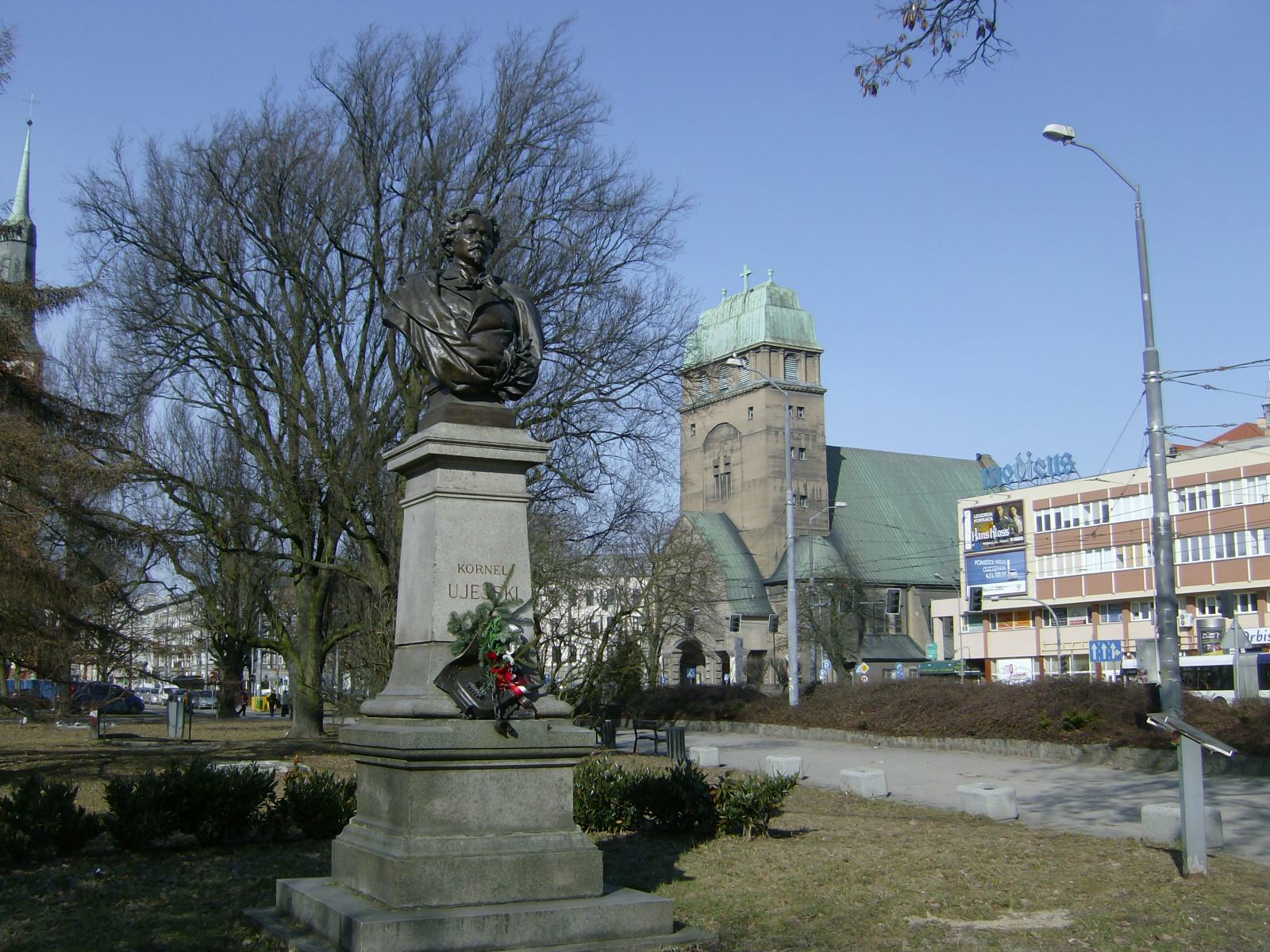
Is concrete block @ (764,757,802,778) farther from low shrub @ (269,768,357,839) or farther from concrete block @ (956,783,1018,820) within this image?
low shrub @ (269,768,357,839)

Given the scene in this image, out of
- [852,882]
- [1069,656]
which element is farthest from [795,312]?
[852,882]

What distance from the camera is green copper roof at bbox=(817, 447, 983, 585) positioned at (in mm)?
90000

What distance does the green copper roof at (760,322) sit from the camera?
91.6 meters

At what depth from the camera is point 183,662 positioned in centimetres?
1938

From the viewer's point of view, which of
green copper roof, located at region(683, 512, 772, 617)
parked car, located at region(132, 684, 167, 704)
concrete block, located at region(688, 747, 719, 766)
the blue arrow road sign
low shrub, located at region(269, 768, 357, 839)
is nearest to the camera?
low shrub, located at region(269, 768, 357, 839)

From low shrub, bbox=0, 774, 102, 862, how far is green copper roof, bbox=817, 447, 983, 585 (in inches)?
3035

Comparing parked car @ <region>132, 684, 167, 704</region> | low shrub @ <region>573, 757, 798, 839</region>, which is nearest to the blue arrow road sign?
low shrub @ <region>573, 757, 798, 839</region>

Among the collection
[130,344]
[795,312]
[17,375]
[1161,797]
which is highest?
[795,312]

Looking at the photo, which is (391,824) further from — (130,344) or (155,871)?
(130,344)

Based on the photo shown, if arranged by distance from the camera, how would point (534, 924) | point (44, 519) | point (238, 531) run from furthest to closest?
point (238, 531)
point (44, 519)
point (534, 924)

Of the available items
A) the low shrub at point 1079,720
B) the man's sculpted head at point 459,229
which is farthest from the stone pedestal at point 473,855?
the low shrub at point 1079,720

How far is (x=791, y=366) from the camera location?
93.1 m

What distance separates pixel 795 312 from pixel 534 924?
88.0 metres

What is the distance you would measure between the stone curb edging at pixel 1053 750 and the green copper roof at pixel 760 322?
61360 mm
